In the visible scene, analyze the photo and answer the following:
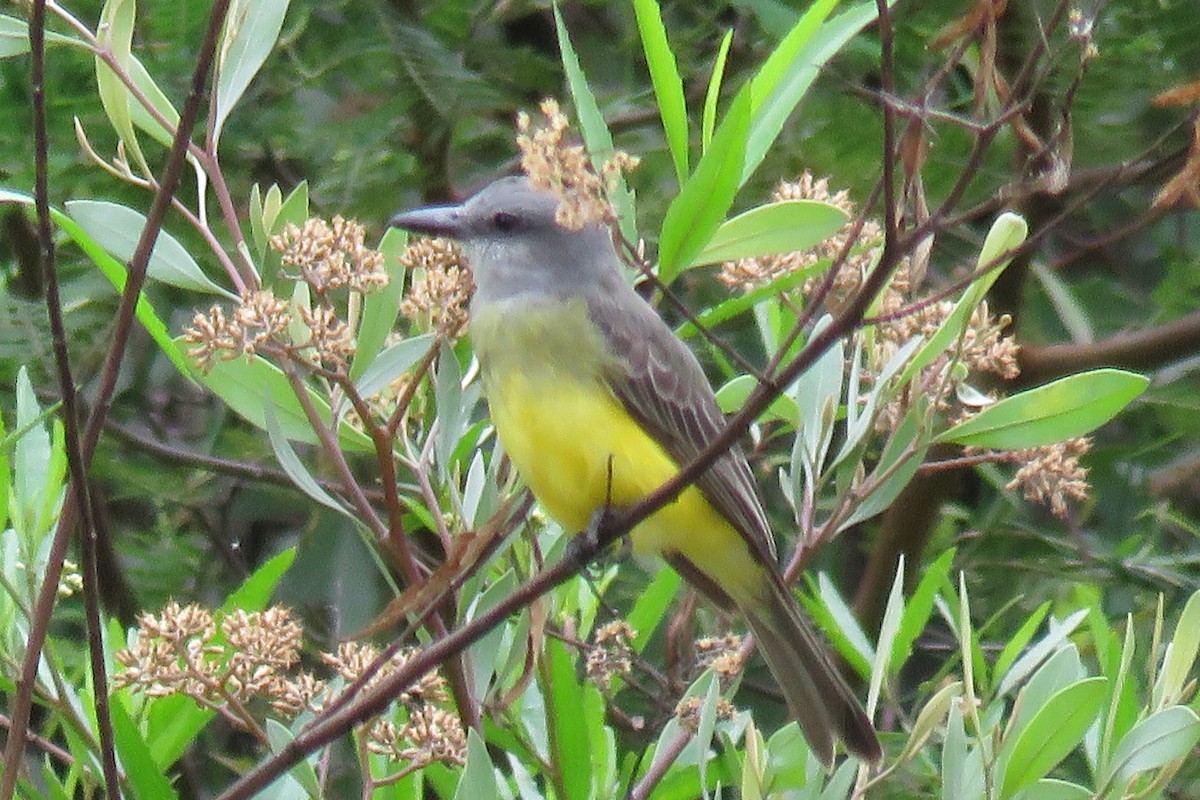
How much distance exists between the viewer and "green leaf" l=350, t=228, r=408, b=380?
2.22m

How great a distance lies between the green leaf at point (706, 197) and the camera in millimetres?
1886

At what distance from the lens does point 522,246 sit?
123 inches

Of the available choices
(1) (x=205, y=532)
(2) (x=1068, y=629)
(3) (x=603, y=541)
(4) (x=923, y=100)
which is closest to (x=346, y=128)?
(1) (x=205, y=532)

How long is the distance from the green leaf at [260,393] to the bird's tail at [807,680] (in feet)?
2.22

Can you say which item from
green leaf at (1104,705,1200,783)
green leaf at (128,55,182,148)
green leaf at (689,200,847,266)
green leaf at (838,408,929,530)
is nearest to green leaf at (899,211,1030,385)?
green leaf at (838,408,929,530)

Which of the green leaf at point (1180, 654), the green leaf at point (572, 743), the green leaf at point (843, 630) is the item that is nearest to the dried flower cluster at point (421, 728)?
the green leaf at point (572, 743)

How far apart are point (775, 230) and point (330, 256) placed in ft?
1.69

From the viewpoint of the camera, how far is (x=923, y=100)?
1.70 metres

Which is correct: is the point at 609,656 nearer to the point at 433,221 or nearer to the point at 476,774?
the point at 476,774

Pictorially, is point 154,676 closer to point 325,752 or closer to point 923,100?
point 325,752

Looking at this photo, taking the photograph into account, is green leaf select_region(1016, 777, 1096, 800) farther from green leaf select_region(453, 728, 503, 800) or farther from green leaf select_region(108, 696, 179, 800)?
green leaf select_region(108, 696, 179, 800)

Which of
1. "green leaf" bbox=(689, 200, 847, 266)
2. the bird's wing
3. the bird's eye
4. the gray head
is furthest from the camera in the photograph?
the bird's eye

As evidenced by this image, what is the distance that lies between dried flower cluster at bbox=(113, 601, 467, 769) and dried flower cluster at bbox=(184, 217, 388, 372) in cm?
29

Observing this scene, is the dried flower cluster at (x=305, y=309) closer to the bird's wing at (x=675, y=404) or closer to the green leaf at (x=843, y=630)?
the bird's wing at (x=675, y=404)
